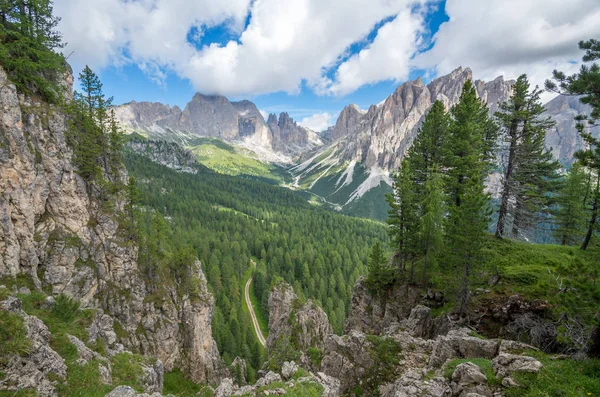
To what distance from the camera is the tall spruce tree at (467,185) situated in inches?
792

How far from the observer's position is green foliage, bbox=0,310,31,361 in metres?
11.6

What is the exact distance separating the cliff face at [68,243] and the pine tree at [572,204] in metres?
53.0

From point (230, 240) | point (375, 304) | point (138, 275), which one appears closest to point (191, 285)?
point (138, 275)

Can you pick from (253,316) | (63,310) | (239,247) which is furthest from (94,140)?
(239,247)

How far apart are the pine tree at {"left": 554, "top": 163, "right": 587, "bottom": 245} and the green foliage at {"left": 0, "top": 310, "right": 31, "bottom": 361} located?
51.4m

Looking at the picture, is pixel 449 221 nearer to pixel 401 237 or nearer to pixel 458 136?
pixel 401 237

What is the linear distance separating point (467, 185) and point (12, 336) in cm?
3087

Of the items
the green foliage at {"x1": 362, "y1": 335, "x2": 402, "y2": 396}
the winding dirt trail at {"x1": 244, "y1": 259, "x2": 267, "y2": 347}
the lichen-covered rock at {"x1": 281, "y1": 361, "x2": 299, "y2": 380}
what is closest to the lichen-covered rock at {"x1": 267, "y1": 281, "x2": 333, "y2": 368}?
the winding dirt trail at {"x1": 244, "y1": 259, "x2": 267, "y2": 347}

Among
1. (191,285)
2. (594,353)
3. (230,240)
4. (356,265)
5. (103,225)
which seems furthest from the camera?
(230,240)

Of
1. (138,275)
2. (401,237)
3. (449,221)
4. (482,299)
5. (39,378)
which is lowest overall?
(138,275)

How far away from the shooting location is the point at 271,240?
124 meters

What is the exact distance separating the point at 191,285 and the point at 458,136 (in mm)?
44514

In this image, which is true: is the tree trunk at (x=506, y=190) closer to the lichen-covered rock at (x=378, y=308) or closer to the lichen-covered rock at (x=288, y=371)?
the lichen-covered rock at (x=378, y=308)

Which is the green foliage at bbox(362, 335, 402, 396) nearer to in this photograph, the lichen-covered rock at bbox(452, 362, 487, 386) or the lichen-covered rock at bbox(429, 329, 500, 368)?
the lichen-covered rock at bbox(429, 329, 500, 368)
